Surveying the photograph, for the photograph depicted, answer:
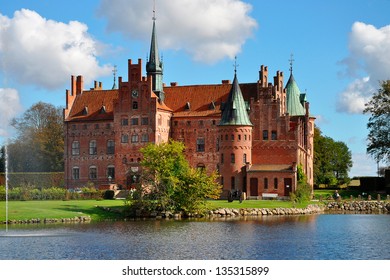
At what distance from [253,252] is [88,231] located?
40.3 ft

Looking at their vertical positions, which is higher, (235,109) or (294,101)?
(294,101)

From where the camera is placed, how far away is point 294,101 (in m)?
82.8

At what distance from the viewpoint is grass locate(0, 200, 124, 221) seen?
166 ft

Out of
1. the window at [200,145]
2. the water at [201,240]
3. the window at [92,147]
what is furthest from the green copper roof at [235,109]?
the water at [201,240]

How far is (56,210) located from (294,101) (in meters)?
35.8

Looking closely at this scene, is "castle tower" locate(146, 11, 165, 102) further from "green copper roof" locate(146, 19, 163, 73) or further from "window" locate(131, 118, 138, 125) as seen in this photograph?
"window" locate(131, 118, 138, 125)

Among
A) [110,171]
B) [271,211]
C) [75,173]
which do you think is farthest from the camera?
[75,173]

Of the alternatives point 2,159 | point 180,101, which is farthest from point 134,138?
point 2,159

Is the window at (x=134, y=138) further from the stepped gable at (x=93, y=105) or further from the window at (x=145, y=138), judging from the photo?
the stepped gable at (x=93, y=105)

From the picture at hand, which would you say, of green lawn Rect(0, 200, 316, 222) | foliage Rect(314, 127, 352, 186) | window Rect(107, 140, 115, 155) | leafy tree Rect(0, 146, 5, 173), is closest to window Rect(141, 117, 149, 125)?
window Rect(107, 140, 115, 155)

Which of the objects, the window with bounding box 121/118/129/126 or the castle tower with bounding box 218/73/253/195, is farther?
the window with bounding box 121/118/129/126

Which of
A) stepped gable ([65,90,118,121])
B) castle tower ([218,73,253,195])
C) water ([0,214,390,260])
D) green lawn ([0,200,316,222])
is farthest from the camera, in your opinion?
stepped gable ([65,90,118,121])

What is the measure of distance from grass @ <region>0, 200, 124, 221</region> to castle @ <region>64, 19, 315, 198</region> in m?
15.1

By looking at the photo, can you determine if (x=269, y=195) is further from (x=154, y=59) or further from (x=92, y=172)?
(x=154, y=59)
